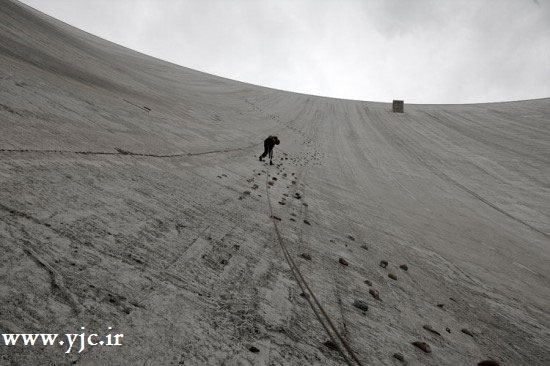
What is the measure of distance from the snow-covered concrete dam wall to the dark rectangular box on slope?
16319mm

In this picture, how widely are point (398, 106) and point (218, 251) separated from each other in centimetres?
2366

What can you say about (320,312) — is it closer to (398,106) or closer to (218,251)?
(218,251)

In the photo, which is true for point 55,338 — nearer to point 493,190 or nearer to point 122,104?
point 122,104

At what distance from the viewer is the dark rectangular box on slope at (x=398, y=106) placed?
75.8ft

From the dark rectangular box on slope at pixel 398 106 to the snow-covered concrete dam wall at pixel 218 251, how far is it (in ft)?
53.5

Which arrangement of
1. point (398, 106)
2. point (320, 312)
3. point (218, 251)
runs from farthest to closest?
1. point (398, 106)
2. point (218, 251)
3. point (320, 312)

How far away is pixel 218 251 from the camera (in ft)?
8.64

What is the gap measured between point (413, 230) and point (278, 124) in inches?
428

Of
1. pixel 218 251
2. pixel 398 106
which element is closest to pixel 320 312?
pixel 218 251

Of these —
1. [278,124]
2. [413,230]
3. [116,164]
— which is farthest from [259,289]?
[278,124]

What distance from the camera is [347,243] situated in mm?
3926

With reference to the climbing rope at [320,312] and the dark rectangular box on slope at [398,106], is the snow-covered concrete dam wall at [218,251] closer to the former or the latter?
the climbing rope at [320,312]

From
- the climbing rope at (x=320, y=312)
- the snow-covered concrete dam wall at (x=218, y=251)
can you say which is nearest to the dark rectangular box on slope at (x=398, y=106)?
the snow-covered concrete dam wall at (x=218, y=251)

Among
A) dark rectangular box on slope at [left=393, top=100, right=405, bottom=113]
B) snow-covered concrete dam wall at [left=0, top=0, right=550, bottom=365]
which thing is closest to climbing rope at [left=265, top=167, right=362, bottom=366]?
snow-covered concrete dam wall at [left=0, top=0, right=550, bottom=365]
